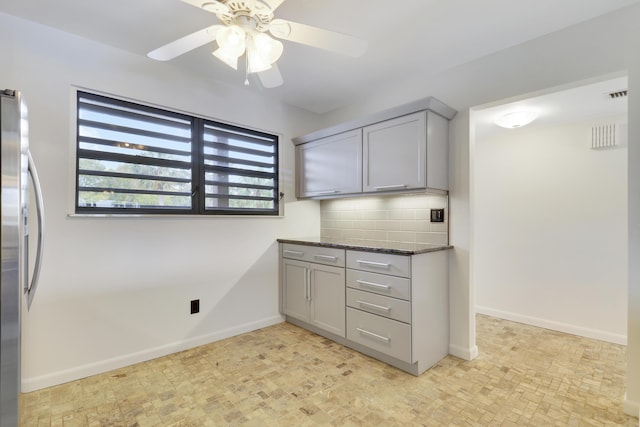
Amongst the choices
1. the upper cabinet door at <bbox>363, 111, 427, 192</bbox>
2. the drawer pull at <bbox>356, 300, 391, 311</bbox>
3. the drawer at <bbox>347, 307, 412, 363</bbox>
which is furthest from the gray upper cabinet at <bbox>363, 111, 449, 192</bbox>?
the drawer at <bbox>347, 307, 412, 363</bbox>

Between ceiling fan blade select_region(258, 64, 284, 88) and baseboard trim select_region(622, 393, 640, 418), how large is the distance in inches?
109

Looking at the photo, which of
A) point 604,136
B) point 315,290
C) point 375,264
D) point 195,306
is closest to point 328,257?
point 315,290

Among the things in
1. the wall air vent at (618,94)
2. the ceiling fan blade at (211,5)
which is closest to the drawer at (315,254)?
the ceiling fan blade at (211,5)

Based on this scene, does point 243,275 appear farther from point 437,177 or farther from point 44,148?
point 437,177

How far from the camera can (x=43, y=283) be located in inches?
79.3

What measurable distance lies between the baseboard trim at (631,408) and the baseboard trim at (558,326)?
4.28ft

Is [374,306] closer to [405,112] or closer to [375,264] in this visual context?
[375,264]

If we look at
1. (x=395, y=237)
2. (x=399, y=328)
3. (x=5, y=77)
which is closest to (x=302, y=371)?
(x=399, y=328)

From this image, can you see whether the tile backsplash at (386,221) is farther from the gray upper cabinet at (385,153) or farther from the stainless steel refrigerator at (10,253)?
the stainless steel refrigerator at (10,253)

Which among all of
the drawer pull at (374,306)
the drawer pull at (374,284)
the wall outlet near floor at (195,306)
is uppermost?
the drawer pull at (374,284)

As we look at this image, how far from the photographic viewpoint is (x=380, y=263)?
7.59 feet

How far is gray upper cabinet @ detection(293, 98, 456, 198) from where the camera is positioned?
236cm

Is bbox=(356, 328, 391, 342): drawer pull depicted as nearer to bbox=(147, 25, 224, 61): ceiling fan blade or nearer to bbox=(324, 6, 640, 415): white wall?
bbox=(324, 6, 640, 415): white wall

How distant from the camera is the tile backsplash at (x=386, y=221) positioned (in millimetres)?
2674
